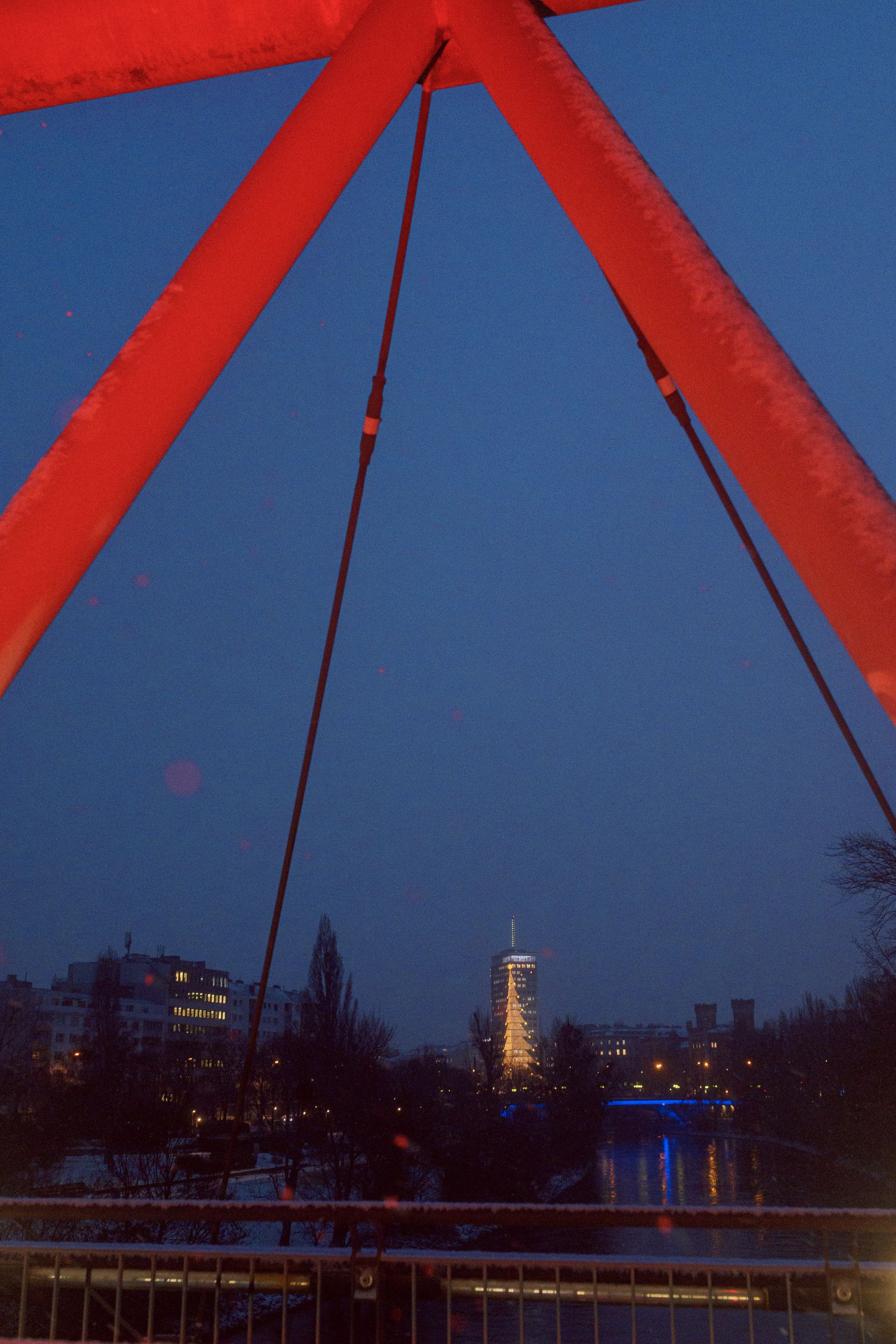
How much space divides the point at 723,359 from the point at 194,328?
1.21 meters

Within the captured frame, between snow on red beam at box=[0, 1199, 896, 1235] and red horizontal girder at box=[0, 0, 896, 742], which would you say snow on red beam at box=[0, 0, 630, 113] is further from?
snow on red beam at box=[0, 1199, 896, 1235]

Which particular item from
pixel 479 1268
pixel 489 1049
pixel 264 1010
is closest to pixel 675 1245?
pixel 489 1049

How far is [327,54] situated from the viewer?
10.5ft

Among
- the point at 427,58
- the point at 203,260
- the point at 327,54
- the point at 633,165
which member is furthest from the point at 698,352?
the point at 327,54

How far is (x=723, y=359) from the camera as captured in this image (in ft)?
6.64

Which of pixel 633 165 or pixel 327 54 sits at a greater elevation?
pixel 327 54

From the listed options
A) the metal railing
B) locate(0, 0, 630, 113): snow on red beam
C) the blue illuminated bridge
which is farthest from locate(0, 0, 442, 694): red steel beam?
the blue illuminated bridge

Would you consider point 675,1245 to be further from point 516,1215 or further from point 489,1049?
point 516,1215

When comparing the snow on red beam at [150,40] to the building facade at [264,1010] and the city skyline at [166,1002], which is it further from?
the building facade at [264,1010]

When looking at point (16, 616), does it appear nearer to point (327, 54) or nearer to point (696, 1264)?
point (327, 54)

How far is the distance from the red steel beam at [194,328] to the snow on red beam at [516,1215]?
2300mm

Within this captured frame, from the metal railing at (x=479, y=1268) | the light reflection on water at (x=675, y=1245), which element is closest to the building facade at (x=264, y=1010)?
the light reflection on water at (x=675, y=1245)

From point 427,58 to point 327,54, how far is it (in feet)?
1.51

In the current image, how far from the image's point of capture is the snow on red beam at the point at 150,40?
2.99 meters
